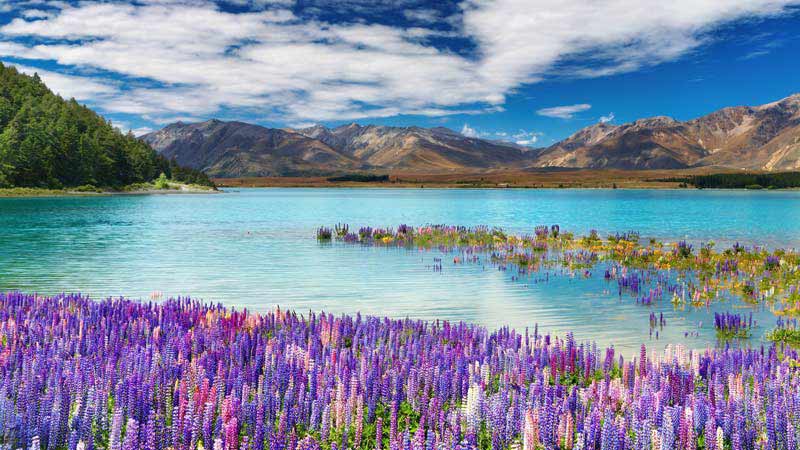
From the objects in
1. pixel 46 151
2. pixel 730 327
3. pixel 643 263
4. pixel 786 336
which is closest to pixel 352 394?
pixel 730 327

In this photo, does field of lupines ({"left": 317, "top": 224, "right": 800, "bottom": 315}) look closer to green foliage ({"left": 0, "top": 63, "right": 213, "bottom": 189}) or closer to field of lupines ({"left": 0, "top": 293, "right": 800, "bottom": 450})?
field of lupines ({"left": 0, "top": 293, "right": 800, "bottom": 450})

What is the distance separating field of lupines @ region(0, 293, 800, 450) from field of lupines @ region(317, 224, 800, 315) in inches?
476

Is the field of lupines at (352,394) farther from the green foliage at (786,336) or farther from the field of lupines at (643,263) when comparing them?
the field of lupines at (643,263)

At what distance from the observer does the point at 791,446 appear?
27.8 feet

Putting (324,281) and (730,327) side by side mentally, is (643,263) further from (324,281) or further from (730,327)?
(324,281)

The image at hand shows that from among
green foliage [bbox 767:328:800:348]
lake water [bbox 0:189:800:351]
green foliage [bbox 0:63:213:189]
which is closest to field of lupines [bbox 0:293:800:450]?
green foliage [bbox 767:328:800:348]

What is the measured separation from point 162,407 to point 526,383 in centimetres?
614

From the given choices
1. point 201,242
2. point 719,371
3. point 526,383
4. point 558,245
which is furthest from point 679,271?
point 201,242

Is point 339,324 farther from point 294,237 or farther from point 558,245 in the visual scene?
point 294,237

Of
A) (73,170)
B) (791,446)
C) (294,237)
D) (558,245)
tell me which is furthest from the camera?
A: (73,170)

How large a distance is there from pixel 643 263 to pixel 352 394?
30277 millimetres

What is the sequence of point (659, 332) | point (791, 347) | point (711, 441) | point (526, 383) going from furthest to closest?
point (659, 332)
point (791, 347)
point (526, 383)
point (711, 441)

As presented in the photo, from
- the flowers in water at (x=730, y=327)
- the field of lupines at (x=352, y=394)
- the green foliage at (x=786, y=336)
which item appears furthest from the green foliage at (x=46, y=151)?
the green foliage at (x=786, y=336)

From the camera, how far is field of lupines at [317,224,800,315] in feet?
86.1
